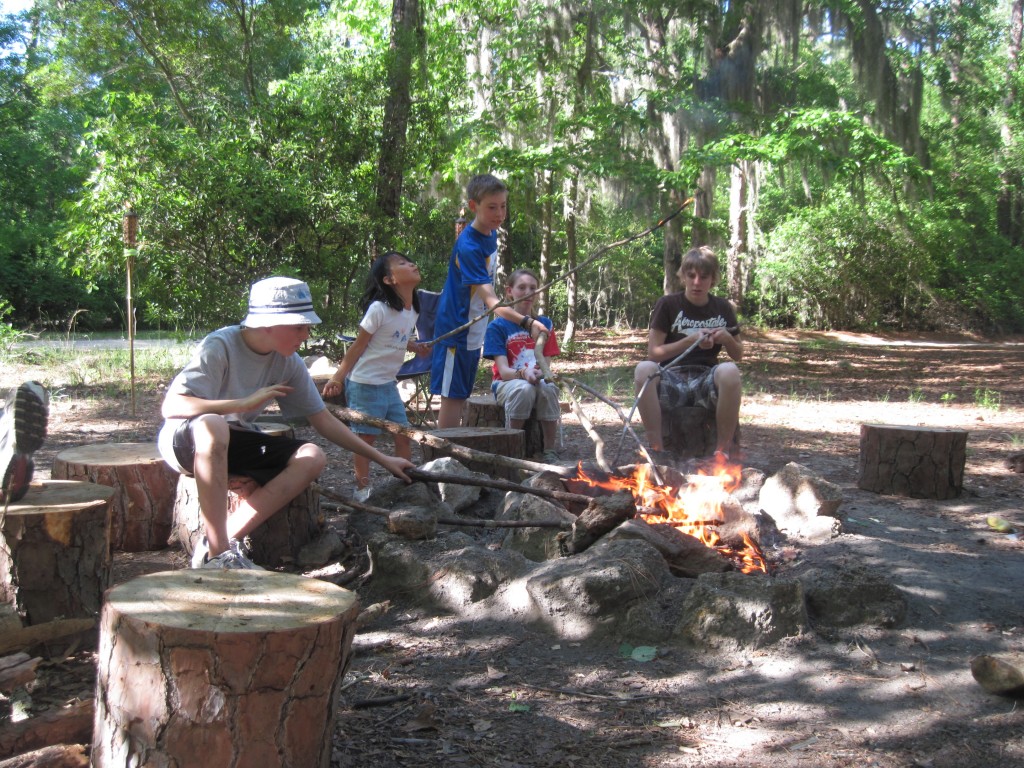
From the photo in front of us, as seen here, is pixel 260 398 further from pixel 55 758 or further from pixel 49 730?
pixel 55 758

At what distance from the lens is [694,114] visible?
12.6 meters

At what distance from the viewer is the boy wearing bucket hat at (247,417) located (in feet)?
10.6

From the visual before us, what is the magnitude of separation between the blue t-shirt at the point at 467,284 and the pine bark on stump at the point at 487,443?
2.16 feet

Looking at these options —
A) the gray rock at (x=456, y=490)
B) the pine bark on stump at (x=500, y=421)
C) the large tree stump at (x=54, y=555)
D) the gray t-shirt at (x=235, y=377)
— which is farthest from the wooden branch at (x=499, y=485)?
the pine bark on stump at (x=500, y=421)

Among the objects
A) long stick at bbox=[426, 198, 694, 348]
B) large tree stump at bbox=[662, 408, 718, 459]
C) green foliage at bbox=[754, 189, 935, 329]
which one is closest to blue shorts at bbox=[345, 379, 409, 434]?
long stick at bbox=[426, 198, 694, 348]

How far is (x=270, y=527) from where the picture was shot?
3984mm

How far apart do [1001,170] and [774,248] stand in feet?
22.8

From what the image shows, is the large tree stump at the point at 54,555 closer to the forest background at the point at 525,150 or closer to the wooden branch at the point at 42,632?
the wooden branch at the point at 42,632

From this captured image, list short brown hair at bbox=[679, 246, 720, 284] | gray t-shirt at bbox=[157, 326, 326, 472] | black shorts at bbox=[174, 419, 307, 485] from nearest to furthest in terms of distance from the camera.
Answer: gray t-shirt at bbox=[157, 326, 326, 472] → black shorts at bbox=[174, 419, 307, 485] → short brown hair at bbox=[679, 246, 720, 284]

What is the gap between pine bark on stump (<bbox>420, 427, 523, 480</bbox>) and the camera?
4.90 meters

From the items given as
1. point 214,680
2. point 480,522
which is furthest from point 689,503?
point 214,680

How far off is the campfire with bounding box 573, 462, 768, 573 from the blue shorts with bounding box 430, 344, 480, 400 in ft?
4.52

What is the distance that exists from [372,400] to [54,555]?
229 centimetres

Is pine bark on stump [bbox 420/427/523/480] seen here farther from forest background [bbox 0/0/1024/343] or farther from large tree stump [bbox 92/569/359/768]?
forest background [bbox 0/0/1024/343]
